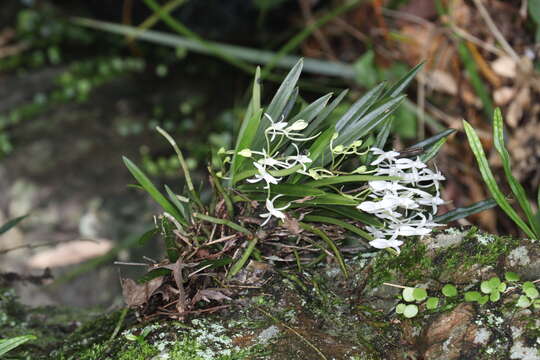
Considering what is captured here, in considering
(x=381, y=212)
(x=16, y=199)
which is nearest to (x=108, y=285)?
(x=16, y=199)

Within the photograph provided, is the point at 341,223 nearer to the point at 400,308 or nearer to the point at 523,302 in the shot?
the point at 400,308

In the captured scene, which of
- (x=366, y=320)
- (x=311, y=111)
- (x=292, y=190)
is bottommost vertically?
(x=366, y=320)

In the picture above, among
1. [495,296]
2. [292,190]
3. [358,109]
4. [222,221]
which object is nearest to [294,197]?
[292,190]

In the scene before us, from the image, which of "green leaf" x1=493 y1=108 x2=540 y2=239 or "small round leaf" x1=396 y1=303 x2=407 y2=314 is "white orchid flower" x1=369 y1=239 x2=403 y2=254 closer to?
"small round leaf" x1=396 y1=303 x2=407 y2=314

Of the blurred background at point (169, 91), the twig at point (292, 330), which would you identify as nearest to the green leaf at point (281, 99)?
the twig at point (292, 330)

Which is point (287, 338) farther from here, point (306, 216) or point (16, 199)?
point (16, 199)

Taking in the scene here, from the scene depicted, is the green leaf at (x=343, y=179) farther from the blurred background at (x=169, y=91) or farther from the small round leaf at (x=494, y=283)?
the blurred background at (x=169, y=91)
